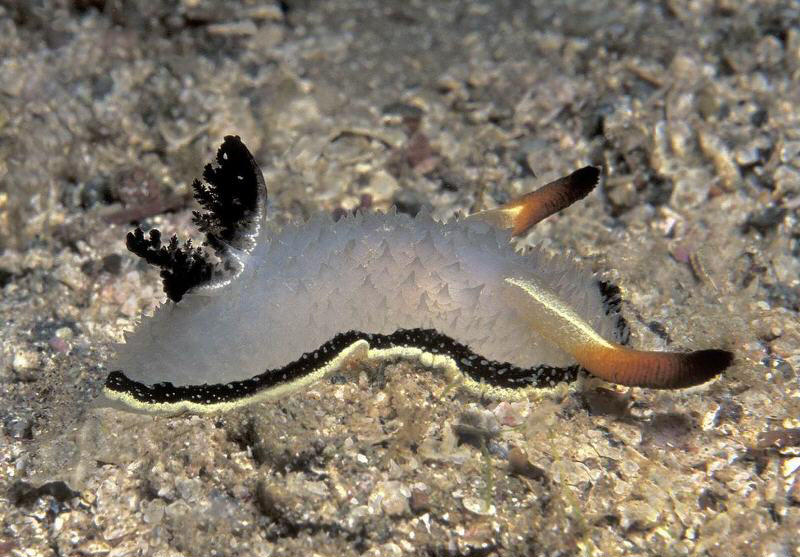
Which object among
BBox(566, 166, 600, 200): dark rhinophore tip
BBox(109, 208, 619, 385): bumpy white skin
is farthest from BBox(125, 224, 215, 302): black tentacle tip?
BBox(566, 166, 600, 200): dark rhinophore tip

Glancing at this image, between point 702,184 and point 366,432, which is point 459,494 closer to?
point 366,432

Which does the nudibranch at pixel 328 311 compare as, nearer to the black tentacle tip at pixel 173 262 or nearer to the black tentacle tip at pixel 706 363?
the black tentacle tip at pixel 173 262

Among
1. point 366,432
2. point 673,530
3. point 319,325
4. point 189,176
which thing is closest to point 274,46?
point 189,176

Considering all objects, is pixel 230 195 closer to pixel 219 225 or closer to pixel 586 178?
pixel 219 225

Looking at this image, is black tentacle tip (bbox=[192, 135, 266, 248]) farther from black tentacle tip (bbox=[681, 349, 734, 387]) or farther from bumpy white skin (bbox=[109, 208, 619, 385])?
black tentacle tip (bbox=[681, 349, 734, 387])

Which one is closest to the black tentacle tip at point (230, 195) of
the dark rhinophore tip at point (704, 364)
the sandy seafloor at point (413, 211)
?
the sandy seafloor at point (413, 211)

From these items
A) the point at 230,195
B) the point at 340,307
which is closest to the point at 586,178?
the point at 340,307
